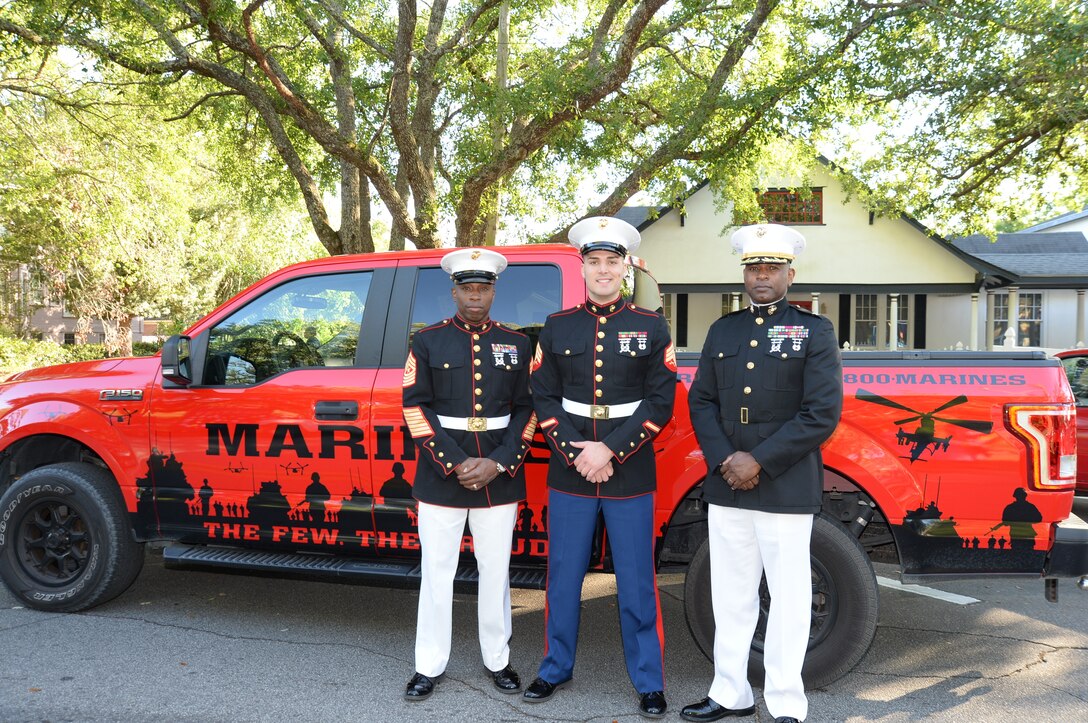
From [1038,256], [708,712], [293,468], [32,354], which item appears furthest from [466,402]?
[1038,256]

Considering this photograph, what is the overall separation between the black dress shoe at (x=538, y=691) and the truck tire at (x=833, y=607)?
705mm

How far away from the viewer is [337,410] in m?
4.04

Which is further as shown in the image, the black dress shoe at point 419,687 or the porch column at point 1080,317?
the porch column at point 1080,317

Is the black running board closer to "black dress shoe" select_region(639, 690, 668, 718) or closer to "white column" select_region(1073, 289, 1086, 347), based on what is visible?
"black dress shoe" select_region(639, 690, 668, 718)

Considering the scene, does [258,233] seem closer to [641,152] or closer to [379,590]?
[641,152]

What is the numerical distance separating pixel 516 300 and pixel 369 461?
1.07m

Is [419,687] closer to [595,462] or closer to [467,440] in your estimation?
[467,440]

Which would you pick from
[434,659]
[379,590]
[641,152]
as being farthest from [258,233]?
[434,659]

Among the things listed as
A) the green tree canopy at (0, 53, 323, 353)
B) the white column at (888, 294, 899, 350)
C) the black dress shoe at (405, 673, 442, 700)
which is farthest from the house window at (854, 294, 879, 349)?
the black dress shoe at (405, 673, 442, 700)

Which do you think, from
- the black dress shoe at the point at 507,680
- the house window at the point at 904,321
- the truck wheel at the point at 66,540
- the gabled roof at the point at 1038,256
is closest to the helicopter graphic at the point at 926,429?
the black dress shoe at the point at 507,680

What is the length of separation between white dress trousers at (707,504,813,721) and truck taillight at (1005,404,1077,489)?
0.97 metres

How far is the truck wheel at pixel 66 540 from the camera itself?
175 inches

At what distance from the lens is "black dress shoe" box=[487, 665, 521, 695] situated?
361 centimetres

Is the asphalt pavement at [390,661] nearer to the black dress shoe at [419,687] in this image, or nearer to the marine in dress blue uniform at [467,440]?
the black dress shoe at [419,687]
